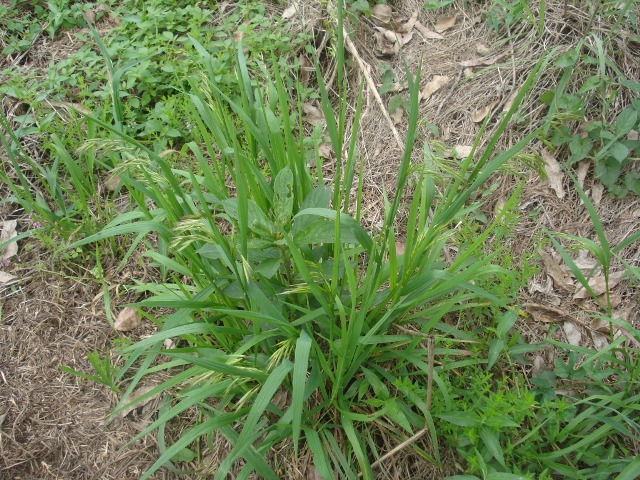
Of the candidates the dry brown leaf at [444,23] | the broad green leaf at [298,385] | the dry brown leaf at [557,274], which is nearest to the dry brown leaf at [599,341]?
the dry brown leaf at [557,274]

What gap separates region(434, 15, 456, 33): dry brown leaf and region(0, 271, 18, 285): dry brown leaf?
7.24 feet

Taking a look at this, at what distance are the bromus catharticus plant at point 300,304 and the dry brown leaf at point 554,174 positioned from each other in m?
0.56

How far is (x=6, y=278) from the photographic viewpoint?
2.31 meters

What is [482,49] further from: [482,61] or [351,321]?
[351,321]

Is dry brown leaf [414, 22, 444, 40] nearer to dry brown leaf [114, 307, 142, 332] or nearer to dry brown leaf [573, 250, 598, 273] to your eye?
dry brown leaf [573, 250, 598, 273]

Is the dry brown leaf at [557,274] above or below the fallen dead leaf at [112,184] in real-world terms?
below

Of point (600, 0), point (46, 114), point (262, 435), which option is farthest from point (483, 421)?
point (46, 114)

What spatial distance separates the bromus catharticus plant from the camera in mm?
1509

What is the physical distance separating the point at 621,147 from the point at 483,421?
1206 mm

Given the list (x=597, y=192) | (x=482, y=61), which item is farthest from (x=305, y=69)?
(x=597, y=192)

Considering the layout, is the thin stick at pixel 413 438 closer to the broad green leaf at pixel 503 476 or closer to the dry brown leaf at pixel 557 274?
the broad green leaf at pixel 503 476

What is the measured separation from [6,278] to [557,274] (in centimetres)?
213

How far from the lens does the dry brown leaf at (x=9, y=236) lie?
7.77 ft

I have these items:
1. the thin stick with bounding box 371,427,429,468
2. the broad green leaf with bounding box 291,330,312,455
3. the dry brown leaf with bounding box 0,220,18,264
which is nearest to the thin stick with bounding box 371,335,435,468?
the thin stick with bounding box 371,427,429,468
